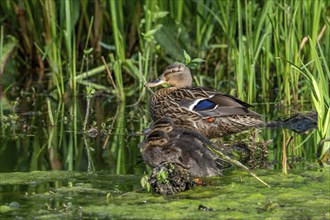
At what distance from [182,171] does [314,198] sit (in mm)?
910

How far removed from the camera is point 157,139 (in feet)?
24.6

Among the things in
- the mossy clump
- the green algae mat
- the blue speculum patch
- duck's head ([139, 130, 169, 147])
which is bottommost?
the green algae mat

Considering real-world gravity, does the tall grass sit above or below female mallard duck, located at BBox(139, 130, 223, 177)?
above

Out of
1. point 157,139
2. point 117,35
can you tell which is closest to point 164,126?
point 157,139

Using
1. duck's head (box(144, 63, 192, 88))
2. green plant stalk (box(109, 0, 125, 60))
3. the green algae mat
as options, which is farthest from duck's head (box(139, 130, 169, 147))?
green plant stalk (box(109, 0, 125, 60))

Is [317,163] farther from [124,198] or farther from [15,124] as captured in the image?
[15,124]

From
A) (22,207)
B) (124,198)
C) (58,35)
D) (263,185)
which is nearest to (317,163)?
(263,185)

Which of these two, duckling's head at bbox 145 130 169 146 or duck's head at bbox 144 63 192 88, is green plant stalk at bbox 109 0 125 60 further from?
duckling's head at bbox 145 130 169 146

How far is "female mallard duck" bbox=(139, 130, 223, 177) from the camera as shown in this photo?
7113 millimetres

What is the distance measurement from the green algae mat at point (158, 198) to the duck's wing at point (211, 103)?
1.53 metres

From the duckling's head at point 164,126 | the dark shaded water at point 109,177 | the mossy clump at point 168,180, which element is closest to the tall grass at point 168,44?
the dark shaded water at point 109,177

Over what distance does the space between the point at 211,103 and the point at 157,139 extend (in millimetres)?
1460

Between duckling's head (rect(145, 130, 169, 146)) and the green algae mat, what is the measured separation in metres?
0.43

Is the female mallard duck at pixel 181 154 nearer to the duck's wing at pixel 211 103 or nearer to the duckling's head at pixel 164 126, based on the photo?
the duckling's head at pixel 164 126
